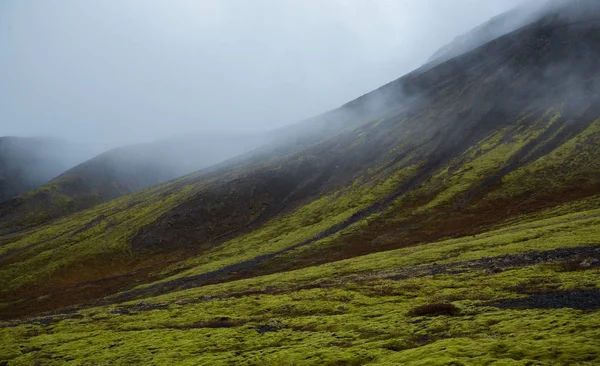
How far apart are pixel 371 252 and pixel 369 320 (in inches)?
2071

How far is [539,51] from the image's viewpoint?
197 meters

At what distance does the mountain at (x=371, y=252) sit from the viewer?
31544mm

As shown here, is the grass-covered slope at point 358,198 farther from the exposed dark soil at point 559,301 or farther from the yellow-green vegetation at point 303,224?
the exposed dark soil at point 559,301

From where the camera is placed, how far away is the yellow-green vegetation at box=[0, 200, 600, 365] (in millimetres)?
24547

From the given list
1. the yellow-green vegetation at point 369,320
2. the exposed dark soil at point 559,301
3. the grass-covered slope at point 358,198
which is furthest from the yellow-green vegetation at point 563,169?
the exposed dark soil at point 559,301

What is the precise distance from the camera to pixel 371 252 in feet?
291

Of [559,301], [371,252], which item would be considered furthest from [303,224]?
[559,301]

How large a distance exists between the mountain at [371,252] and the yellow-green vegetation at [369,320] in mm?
288

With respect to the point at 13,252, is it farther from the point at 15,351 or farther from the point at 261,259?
the point at 15,351

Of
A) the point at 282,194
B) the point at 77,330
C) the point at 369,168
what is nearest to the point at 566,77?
the point at 369,168

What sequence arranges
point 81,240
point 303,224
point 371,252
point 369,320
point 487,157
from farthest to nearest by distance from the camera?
point 81,240
point 487,157
point 303,224
point 371,252
point 369,320

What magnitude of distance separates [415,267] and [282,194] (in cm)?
10318

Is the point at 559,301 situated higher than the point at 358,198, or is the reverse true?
the point at 559,301

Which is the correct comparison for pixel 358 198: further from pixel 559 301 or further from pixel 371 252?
pixel 559 301
